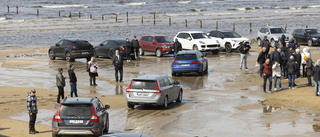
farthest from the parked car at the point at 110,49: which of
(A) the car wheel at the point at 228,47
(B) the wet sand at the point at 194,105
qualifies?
(A) the car wheel at the point at 228,47

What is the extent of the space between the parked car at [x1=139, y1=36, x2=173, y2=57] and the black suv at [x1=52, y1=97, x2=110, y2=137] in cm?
2476

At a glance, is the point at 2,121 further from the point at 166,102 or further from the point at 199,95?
the point at 199,95

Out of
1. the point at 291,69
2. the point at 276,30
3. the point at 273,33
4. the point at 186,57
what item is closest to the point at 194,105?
the point at 291,69

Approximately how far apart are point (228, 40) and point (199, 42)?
2.90m

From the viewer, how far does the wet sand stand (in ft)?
52.2

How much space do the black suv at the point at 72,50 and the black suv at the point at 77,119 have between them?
73.8ft

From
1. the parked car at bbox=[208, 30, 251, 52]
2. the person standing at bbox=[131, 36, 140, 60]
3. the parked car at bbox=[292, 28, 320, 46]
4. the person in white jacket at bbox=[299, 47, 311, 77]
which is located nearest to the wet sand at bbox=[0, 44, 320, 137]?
the person in white jacket at bbox=[299, 47, 311, 77]

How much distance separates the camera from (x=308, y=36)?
1725 inches

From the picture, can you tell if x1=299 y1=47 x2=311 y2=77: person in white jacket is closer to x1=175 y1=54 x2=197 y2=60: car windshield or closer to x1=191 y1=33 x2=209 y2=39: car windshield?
x1=175 y1=54 x2=197 y2=60: car windshield

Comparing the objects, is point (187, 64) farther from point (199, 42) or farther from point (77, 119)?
point (77, 119)

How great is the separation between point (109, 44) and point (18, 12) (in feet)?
257

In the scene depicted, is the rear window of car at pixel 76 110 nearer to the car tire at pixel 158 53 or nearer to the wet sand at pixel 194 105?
the wet sand at pixel 194 105

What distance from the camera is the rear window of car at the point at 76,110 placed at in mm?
13906

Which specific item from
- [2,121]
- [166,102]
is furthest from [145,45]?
[2,121]
